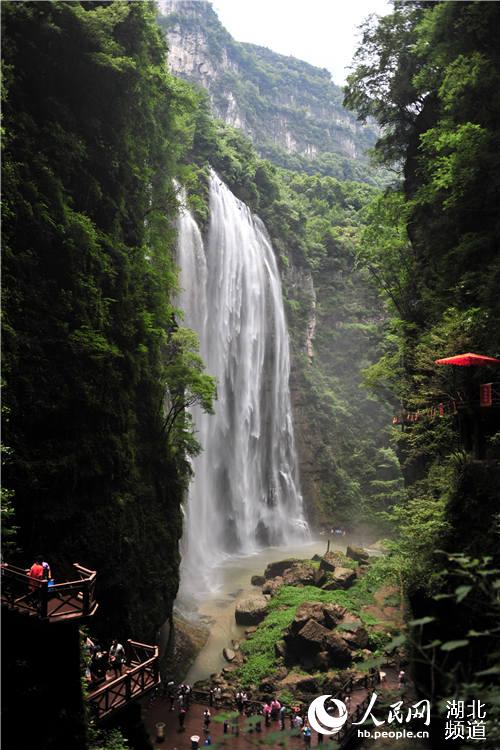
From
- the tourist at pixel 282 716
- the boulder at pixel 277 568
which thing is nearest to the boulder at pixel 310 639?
the tourist at pixel 282 716

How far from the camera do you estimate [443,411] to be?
11727 millimetres

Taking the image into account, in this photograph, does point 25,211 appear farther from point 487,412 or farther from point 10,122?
point 487,412

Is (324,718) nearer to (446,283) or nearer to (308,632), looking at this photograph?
(308,632)

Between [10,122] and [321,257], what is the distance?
36910 mm

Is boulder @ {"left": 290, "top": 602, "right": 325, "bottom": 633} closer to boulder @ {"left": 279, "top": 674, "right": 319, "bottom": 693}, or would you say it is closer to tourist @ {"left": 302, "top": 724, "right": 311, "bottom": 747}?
boulder @ {"left": 279, "top": 674, "right": 319, "bottom": 693}

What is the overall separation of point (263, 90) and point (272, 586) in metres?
86.6

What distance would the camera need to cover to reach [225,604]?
20.7 m

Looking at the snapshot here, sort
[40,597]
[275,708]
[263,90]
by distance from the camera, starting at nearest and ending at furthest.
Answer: [40,597], [275,708], [263,90]

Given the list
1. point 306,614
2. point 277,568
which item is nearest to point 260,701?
point 306,614

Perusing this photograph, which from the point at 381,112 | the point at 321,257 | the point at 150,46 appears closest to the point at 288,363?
the point at 321,257

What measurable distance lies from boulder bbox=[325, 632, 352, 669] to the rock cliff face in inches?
2093

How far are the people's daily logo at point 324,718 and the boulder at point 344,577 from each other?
338 inches

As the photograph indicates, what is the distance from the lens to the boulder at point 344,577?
2147 cm

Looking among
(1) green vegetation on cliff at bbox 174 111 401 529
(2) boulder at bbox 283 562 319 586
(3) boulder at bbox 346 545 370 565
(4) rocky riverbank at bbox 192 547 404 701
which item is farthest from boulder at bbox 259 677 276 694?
(1) green vegetation on cliff at bbox 174 111 401 529
